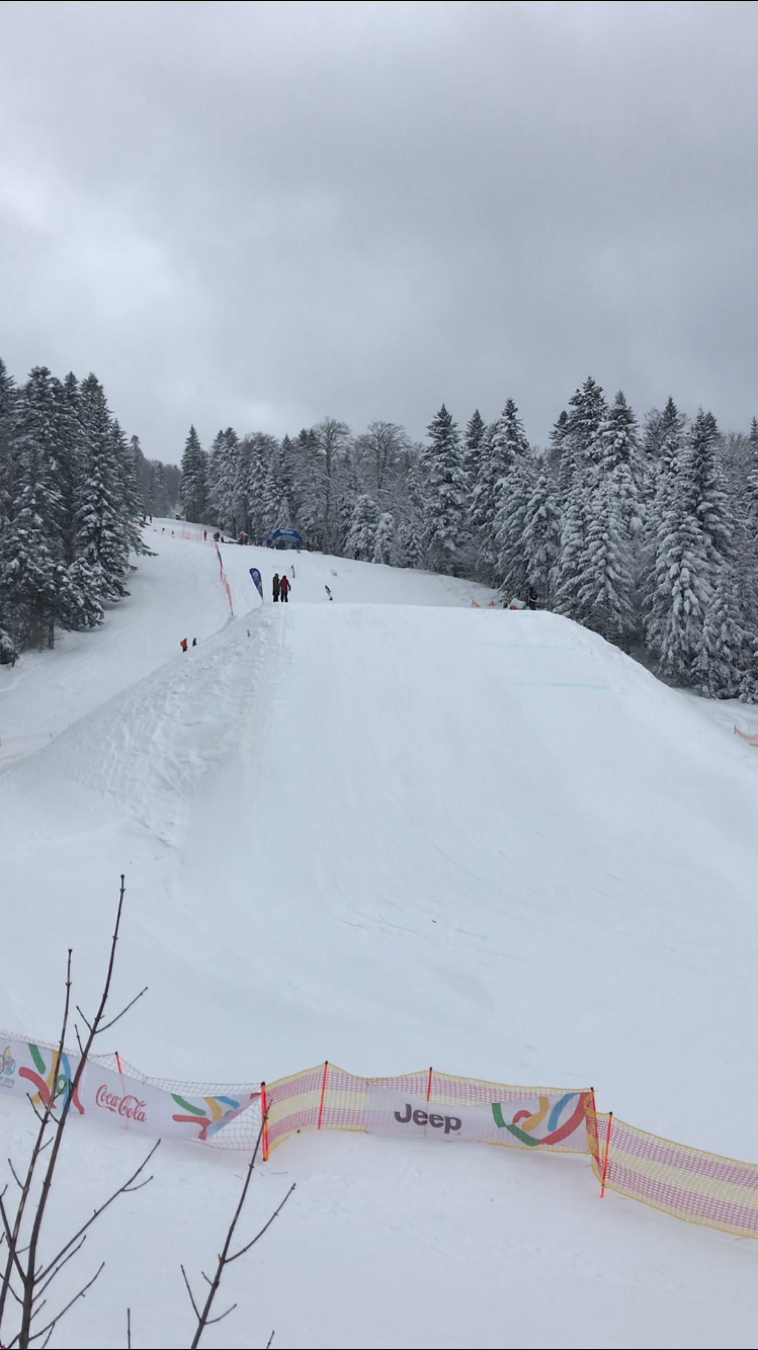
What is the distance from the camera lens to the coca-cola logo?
8.38 metres

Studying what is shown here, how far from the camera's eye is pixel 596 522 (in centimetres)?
3431

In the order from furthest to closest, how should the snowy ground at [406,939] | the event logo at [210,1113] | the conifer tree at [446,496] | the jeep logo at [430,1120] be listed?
1. the conifer tree at [446,496]
2. the jeep logo at [430,1120]
3. the event logo at [210,1113]
4. the snowy ground at [406,939]

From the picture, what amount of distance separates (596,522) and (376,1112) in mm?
29891

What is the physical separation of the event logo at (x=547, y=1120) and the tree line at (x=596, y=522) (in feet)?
83.7

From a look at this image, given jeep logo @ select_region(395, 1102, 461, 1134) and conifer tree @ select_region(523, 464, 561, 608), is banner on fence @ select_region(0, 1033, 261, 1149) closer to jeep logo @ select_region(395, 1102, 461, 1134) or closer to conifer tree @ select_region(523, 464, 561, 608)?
jeep logo @ select_region(395, 1102, 461, 1134)

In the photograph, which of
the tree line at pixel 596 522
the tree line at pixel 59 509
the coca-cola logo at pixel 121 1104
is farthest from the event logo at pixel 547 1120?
the tree line at pixel 59 509

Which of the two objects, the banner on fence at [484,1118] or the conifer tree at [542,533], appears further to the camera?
the conifer tree at [542,533]

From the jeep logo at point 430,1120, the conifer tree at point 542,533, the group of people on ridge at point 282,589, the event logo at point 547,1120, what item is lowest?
the jeep logo at point 430,1120

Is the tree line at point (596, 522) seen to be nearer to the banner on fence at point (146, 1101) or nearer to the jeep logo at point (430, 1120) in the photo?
the jeep logo at point (430, 1120)

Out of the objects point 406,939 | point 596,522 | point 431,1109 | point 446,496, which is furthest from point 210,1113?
→ point 446,496

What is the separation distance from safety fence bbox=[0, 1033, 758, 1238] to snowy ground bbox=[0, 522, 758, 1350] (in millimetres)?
257

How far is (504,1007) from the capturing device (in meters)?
11.3

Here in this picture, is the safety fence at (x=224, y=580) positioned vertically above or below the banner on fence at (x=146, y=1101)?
above

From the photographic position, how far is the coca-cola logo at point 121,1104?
838 centimetres
